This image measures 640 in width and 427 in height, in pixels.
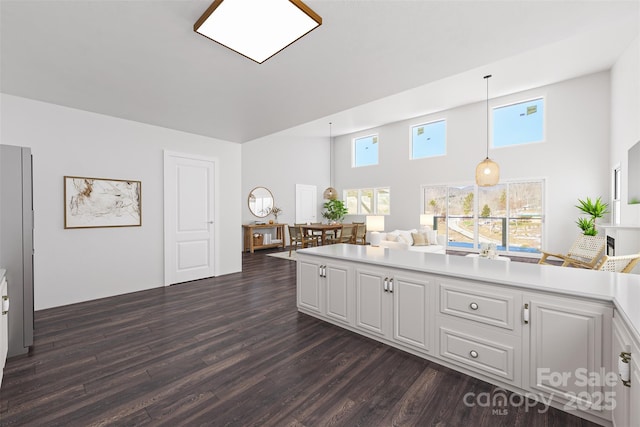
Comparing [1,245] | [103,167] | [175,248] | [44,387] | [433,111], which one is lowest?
[44,387]

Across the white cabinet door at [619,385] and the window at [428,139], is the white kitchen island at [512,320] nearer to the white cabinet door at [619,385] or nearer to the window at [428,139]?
the white cabinet door at [619,385]

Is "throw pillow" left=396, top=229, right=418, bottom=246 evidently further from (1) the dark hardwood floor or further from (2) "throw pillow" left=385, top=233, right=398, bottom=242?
(1) the dark hardwood floor

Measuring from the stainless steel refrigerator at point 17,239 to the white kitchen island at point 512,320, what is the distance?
2697 millimetres

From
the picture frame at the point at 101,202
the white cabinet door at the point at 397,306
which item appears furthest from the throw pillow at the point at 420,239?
the picture frame at the point at 101,202

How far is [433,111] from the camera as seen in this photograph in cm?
812

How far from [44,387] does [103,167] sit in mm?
2772

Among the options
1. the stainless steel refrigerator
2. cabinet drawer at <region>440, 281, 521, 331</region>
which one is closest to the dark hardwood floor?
the stainless steel refrigerator

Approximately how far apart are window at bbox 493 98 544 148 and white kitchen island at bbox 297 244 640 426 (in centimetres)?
618

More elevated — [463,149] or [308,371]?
[463,149]

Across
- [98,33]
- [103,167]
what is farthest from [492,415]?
[103,167]

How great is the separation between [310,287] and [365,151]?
26.0 ft

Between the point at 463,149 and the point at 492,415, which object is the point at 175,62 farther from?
the point at 463,149

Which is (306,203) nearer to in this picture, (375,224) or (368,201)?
(368,201)

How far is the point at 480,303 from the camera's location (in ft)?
6.28
